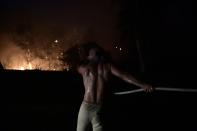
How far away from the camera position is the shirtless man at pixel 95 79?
7195mm

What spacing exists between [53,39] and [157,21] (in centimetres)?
1294

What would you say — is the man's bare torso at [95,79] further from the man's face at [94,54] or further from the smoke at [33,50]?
the smoke at [33,50]

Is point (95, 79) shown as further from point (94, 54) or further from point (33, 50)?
point (33, 50)

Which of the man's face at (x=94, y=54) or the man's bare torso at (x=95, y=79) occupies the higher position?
the man's face at (x=94, y=54)

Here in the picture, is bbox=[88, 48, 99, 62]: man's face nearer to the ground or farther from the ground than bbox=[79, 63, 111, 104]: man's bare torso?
farther from the ground

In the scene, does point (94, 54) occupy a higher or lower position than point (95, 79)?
higher

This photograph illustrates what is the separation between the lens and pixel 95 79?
23.6ft

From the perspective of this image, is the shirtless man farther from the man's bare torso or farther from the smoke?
the smoke

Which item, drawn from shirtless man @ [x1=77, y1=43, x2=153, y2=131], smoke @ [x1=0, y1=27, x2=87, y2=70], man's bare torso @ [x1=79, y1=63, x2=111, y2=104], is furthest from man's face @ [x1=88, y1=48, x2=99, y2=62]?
smoke @ [x1=0, y1=27, x2=87, y2=70]

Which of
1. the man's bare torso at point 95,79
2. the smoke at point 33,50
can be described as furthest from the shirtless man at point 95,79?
the smoke at point 33,50

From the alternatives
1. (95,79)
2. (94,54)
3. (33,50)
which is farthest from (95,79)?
(33,50)

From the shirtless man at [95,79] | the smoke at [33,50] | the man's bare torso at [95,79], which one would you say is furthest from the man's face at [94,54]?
the smoke at [33,50]

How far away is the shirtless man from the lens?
7195 mm

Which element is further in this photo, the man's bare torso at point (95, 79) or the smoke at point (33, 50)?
the smoke at point (33, 50)
